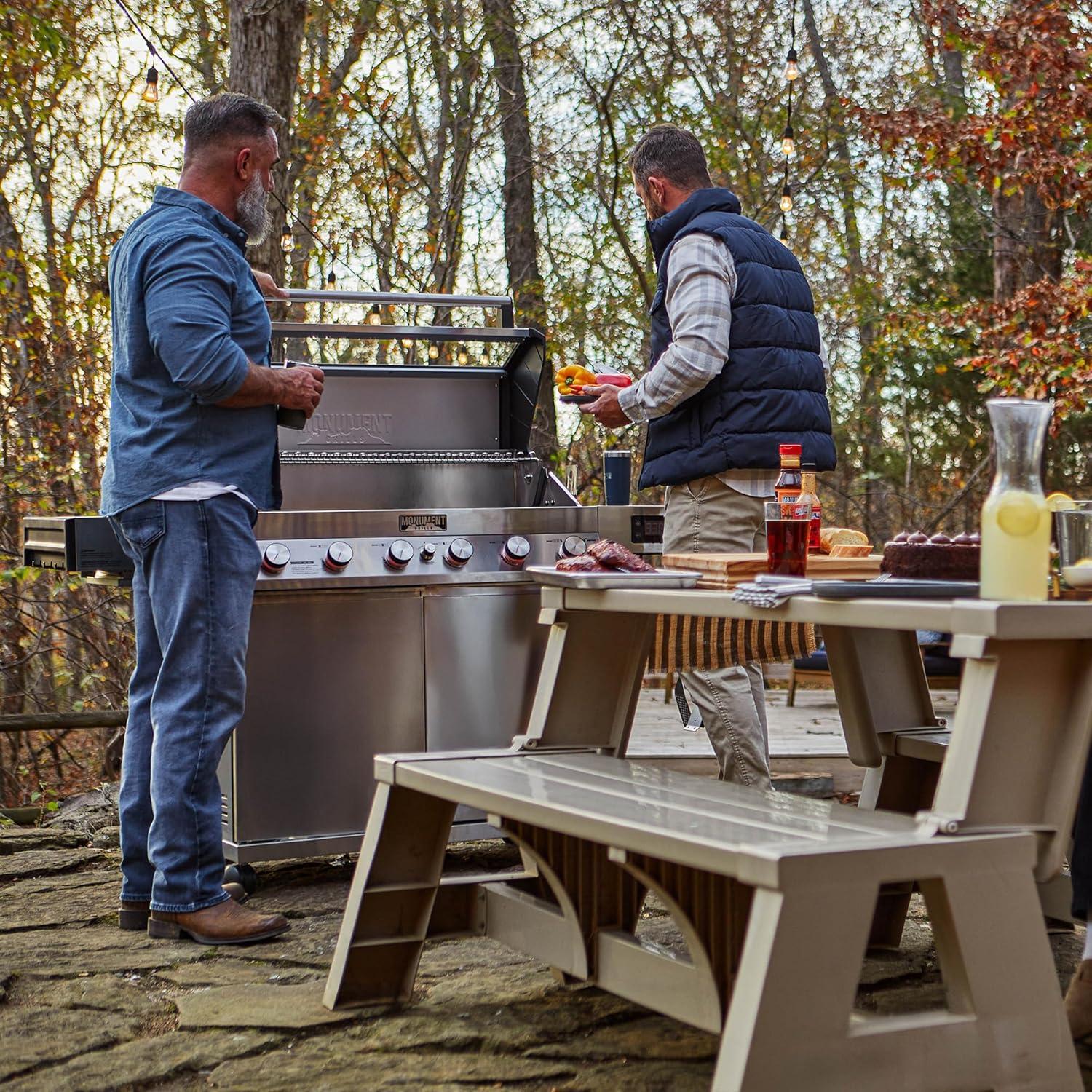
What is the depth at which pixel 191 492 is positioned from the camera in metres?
3.20

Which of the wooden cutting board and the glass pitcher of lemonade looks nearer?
the glass pitcher of lemonade

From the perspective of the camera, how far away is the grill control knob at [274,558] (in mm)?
3664

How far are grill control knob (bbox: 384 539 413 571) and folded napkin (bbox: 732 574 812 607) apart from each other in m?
1.77

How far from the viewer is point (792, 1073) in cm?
178

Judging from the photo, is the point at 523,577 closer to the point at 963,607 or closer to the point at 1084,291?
the point at 963,607

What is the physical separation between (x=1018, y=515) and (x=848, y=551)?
0.76 meters

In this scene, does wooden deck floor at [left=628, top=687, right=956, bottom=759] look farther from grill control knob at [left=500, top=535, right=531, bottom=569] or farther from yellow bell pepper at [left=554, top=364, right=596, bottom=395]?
yellow bell pepper at [left=554, top=364, right=596, bottom=395]

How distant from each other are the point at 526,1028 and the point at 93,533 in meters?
1.75

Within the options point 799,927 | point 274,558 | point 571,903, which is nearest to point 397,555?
point 274,558

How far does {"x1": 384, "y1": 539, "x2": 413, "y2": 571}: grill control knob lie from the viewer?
3.80 metres

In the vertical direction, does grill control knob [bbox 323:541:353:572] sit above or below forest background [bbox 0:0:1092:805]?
below

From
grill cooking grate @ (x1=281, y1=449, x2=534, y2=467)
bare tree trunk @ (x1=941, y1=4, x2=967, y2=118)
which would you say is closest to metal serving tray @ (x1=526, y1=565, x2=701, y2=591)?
grill cooking grate @ (x1=281, y1=449, x2=534, y2=467)

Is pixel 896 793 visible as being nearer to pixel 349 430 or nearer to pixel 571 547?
pixel 571 547

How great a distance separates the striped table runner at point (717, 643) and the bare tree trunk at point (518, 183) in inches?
264
